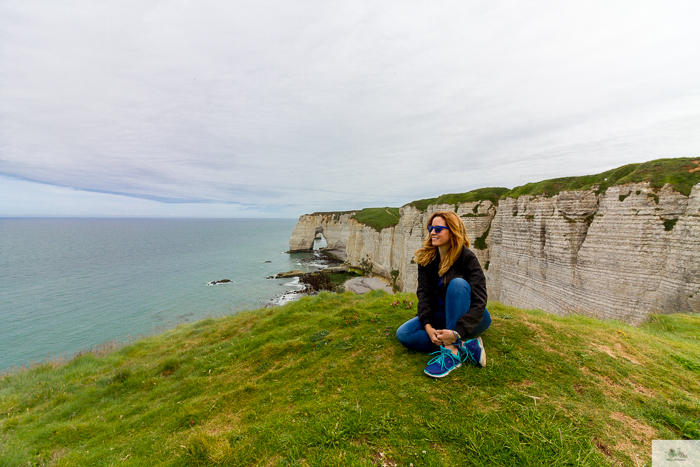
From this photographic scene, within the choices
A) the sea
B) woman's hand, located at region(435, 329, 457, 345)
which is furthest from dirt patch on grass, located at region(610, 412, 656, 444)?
the sea

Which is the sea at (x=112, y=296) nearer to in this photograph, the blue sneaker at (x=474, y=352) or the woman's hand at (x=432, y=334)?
the woman's hand at (x=432, y=334)

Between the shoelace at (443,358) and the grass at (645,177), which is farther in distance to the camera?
the grass at (645,177)

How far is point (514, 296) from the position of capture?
19234mm

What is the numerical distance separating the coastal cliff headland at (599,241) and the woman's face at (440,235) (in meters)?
12.1

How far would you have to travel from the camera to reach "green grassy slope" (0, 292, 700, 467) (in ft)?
9.50

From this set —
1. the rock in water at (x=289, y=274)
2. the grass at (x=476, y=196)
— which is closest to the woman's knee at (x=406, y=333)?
the grass at (x=476, y=196)

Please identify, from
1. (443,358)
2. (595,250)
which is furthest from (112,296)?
(595,250)

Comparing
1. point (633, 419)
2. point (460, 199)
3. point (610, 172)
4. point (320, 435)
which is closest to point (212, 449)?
point (320, 435)

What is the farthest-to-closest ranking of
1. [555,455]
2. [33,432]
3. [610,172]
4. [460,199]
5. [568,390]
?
[460,199] < [610,172] < [33,432] < [568,390] < [555,455]

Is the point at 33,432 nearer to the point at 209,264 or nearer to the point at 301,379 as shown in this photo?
the point at 301,379

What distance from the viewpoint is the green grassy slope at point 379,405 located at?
2895 millimetres

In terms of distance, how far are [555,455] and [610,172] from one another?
18.9 m

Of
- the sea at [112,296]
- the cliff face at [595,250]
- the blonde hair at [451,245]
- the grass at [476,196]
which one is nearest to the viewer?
the blonde hair at [451,245]

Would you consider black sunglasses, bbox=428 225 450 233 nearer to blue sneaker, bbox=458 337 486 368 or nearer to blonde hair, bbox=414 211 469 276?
blonde hair, bbox=414 211 469 276
